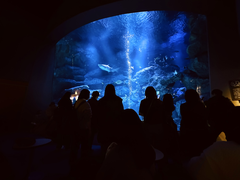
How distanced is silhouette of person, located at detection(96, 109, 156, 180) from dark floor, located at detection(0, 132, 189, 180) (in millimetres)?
793

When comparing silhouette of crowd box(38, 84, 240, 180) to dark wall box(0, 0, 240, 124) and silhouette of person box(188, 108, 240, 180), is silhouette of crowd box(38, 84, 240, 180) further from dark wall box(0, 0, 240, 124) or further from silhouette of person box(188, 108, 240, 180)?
dark wall box(0, 0, 240, 124)

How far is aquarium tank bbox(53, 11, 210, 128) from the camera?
35.9 ft

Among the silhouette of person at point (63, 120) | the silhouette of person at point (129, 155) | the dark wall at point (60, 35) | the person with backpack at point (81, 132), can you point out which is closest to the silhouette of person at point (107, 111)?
the person with backpack at point (81, 132)

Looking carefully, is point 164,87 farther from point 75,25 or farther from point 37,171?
point 37,171

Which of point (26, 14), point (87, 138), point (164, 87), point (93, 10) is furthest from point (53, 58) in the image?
point (164, 87)

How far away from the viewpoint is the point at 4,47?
505cm

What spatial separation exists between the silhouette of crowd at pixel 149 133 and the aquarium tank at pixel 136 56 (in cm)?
841

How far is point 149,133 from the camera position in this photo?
2.60 meters

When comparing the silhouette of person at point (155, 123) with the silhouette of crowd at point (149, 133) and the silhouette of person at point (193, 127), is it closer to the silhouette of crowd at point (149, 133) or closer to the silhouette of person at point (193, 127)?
the silhouette of crowd at point (149, 133)

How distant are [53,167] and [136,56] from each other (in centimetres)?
2130

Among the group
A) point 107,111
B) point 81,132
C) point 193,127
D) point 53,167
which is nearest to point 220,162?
point 193,127

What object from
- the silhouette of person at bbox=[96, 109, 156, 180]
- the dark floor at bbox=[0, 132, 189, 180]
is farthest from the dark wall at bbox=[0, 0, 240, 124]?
the silhouette of person at bbox=[96, 109, 156, 180]

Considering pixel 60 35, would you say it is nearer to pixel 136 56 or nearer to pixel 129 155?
pixel 129 155

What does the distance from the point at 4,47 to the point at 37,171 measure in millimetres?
5124
